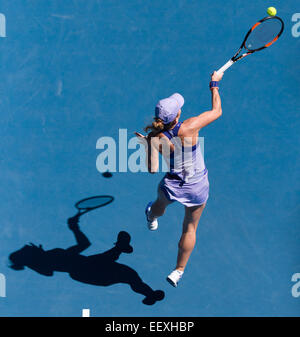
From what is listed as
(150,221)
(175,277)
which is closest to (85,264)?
(150,221)

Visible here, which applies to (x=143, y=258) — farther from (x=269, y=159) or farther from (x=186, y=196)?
(x=269, y=159)

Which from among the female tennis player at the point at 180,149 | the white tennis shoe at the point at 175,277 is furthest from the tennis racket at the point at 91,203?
the white tennis shoe at the point at 175,277

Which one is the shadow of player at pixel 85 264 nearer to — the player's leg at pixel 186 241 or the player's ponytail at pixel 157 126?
the player's leg at pixel 186 241

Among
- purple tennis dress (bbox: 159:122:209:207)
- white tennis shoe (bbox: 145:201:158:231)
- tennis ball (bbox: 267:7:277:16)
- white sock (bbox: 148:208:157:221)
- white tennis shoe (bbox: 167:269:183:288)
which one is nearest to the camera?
purple tennis dress (bbox: 159:122:209:207)

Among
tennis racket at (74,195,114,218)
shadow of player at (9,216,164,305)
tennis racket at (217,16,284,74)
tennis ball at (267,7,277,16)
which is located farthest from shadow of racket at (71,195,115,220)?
tennis ball at (267,7,277,16)

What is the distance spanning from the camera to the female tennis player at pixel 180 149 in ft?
12.9

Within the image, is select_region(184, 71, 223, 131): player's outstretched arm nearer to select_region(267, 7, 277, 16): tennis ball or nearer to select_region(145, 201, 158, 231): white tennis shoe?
select_region(267, 7, 277, 16): tennis ball

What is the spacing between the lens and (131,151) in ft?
18.5

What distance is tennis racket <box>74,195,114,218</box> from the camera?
5.57 meters

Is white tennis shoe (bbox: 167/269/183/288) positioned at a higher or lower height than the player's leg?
lower

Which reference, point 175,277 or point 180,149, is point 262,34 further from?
point 175,277

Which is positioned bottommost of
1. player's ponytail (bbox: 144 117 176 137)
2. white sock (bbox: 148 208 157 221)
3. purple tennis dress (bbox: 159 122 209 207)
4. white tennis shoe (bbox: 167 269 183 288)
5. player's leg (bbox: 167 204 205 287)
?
white tennis shoe (bbox: 167 269 183 288)

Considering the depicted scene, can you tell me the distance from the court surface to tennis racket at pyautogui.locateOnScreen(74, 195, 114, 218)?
73 mm

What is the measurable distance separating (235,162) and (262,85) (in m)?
1.04
